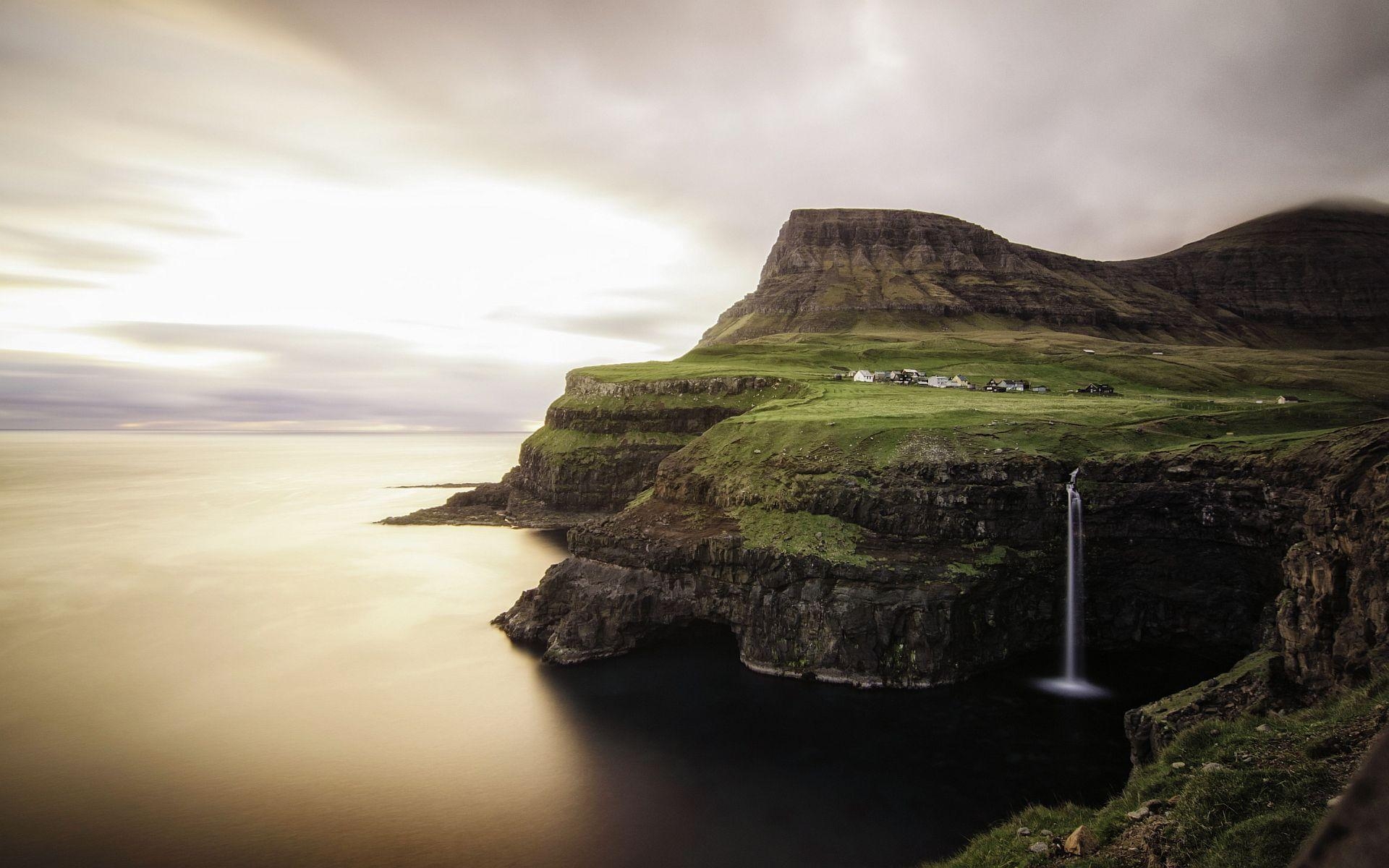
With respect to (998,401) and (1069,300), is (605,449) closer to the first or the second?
(998,401)

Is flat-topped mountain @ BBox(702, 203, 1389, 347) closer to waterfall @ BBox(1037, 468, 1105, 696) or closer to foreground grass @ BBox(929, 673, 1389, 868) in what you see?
waterfall @ BBox(1037, 468, 1105, 696)

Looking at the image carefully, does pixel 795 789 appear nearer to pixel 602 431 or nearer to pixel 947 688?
pixel 947 688

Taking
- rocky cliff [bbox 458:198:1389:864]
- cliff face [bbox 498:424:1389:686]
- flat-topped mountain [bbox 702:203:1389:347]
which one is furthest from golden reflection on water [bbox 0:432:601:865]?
flat-topped mountain [bbox 702:203:1389:347]


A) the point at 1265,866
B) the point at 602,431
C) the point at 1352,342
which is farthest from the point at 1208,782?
the point at 1352,342

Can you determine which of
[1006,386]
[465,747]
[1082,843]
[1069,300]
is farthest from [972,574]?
[1069,300]

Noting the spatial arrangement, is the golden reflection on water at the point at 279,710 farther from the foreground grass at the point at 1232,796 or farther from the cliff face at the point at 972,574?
the foreground grass at the point at 1232,796
